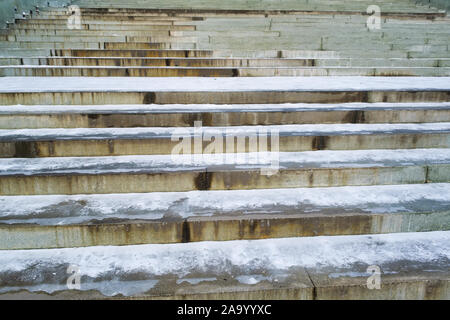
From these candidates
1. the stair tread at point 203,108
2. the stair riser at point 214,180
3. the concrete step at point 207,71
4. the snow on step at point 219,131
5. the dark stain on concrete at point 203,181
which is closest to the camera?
the stair riser at point 214,180

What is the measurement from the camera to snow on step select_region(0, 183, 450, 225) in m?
2.74

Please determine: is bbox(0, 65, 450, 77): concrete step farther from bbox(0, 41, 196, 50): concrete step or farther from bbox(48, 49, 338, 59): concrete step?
bbox(0, 41, 196, 50): concrete step

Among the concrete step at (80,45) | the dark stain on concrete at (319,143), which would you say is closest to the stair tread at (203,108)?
the dark stain on concrete at (319,143)

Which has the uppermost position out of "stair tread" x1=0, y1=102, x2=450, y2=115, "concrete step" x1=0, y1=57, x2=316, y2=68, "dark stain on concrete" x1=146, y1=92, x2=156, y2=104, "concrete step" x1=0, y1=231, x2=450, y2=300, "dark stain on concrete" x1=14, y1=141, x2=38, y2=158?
"concrete step" x1=0, y1=57, x2=316, y2=68

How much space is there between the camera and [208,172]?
10.4ft

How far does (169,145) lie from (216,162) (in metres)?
0.58

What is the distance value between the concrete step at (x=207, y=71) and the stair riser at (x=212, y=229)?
363cm

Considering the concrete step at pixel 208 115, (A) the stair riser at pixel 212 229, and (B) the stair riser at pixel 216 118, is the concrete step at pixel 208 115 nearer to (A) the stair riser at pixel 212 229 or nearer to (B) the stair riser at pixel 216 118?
(B) the stair riser at pixel 216 118

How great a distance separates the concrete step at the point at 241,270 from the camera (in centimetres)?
218

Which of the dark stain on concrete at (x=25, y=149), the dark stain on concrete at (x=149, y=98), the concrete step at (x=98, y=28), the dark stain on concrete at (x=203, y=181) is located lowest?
the dark stain on concrete at (x=203, y=181)

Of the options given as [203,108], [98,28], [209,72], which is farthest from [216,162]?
[98,28]

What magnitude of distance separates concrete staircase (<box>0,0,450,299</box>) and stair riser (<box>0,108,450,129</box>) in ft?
0.06

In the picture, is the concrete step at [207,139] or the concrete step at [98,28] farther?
the concrete step at [98,28]

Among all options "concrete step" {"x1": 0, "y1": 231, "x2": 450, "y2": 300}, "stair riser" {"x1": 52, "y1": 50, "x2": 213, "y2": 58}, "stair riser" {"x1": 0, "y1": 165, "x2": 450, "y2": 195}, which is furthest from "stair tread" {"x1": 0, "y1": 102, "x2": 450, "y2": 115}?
"stair riser" {"x1": 52, "y1": 50, "x2": 213, "y2": 58}
